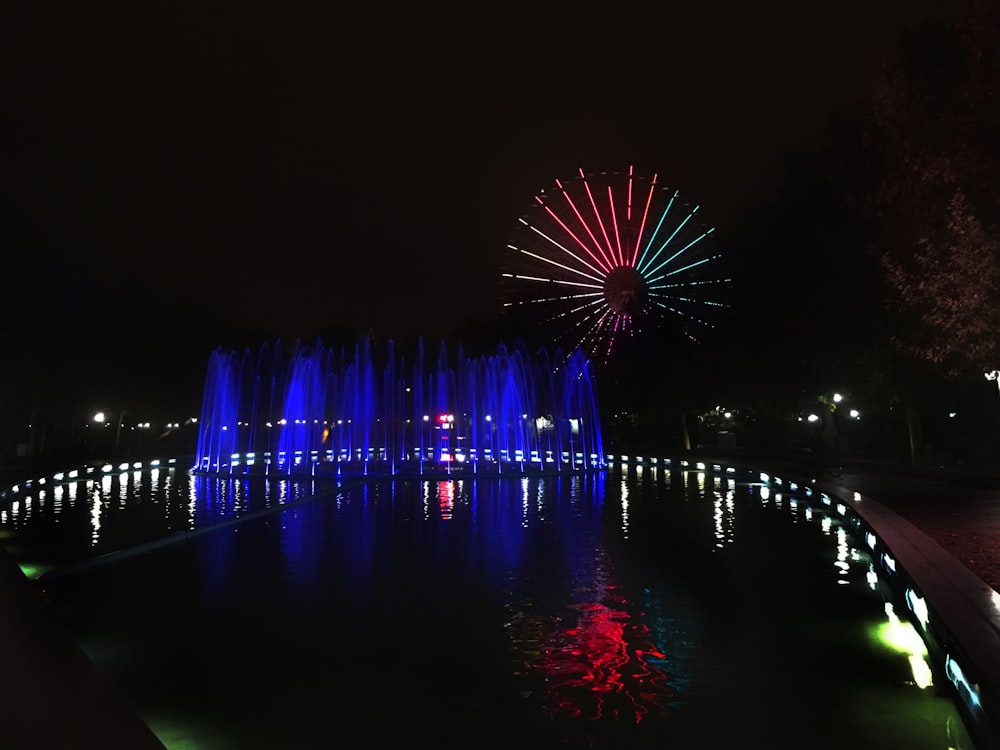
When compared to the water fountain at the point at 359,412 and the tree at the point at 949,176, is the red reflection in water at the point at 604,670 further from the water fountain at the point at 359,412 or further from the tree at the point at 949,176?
the water fountain at the point at 359,412

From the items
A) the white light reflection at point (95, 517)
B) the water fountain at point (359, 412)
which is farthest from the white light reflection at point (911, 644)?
the water fountain at point (359, 412)

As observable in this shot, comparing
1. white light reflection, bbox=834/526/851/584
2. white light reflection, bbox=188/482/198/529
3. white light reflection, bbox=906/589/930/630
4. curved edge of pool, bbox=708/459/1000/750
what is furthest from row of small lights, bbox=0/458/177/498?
white light reflection, bbox=906/589/930/630

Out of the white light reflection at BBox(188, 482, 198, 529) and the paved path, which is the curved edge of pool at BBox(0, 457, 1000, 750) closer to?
the paved path

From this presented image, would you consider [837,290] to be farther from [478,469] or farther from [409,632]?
[409,632]

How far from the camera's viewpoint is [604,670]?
27.2ft

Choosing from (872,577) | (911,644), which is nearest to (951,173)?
(872,577)

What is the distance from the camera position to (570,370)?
6116 centimetres

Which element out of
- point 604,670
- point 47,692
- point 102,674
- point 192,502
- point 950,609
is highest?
point 192,502

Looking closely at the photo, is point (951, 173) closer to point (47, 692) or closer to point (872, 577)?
point (872, 577)

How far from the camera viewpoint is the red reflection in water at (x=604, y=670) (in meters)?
7.25

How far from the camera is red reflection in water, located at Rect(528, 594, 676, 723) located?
7246 mm

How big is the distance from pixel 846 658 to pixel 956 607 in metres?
1.51

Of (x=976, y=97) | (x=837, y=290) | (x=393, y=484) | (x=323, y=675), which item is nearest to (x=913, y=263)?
(x=976, y=97)

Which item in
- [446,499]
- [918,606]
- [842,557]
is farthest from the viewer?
[446,499]
